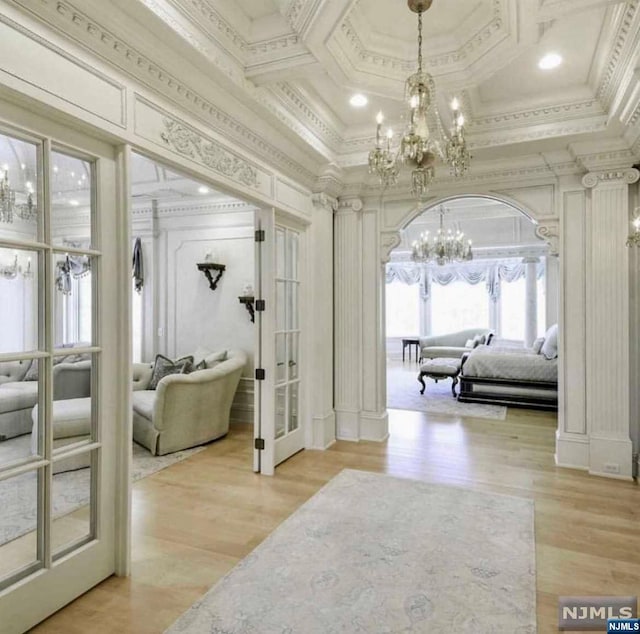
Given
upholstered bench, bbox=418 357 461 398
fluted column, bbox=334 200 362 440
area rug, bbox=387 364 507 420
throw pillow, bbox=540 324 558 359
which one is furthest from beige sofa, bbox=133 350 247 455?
throw pillow, bbox=540 324 558 359

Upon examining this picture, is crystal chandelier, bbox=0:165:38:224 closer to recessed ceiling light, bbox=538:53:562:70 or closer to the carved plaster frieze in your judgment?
the carved plaster frieze

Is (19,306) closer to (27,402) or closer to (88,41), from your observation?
(27,402)

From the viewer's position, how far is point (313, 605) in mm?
2047

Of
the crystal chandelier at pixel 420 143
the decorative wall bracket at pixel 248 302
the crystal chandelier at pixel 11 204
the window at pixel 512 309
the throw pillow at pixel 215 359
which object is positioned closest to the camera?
the crystal chandelier at pixel 11 204

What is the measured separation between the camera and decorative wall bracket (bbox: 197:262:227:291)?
18.2 feet

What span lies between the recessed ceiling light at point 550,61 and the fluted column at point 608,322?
1.15m

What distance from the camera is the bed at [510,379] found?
20.0 feet

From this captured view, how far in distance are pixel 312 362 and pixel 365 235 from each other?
1.49 m

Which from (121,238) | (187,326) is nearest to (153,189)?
(187,326)

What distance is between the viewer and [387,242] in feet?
15.4

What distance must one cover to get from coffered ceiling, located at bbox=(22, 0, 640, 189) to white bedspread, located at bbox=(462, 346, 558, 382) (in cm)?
316

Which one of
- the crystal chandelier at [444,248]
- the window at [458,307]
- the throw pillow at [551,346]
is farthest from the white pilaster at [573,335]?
the window at [458,307]

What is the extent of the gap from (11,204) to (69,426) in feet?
3.33

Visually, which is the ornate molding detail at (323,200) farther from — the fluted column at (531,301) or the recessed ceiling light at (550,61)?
the fluted column at (531,301)
